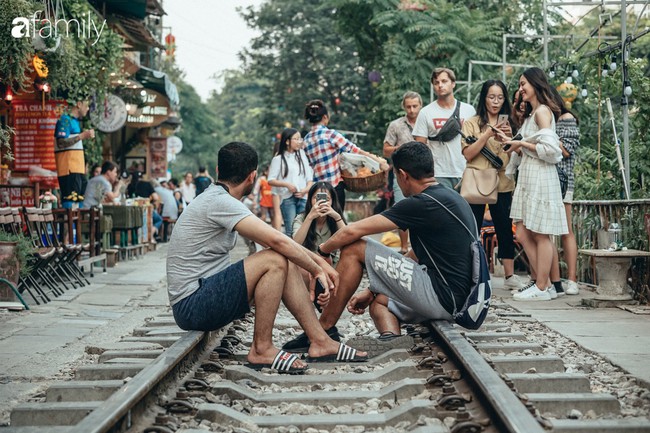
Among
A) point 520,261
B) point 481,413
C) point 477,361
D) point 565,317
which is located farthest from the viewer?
point 520,261

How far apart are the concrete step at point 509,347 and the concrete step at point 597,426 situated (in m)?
1.92

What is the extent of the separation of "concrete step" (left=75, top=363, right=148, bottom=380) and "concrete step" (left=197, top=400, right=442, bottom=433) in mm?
988

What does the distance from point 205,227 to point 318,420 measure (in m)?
1.87

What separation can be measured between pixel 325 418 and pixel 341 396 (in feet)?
1.34

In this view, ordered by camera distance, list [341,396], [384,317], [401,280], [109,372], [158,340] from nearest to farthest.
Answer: [341,396], [109,372], [401,280], [384,317], [158,340]

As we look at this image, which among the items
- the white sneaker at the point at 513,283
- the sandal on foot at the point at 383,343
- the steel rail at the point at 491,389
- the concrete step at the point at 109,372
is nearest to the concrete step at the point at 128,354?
the concrete step at the point at 109,372

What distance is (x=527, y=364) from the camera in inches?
211

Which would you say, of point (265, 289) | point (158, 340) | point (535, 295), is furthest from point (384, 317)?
point (535, 295)

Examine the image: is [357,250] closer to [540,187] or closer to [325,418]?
[325,418]

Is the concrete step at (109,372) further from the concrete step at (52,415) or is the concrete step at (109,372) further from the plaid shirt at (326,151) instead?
the plaid shirt at (326,151)

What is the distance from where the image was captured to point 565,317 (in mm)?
8062

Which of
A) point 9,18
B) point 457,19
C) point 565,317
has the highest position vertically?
point 457,19

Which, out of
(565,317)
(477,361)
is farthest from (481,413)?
(565,317)

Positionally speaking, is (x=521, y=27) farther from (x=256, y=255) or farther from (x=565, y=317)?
(x=256, y=255)
